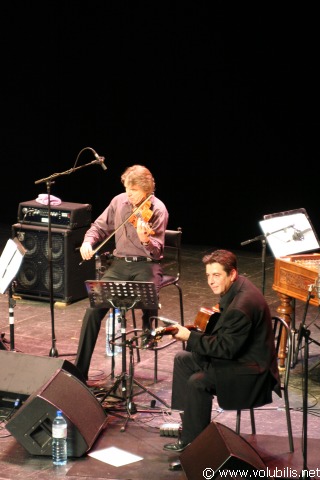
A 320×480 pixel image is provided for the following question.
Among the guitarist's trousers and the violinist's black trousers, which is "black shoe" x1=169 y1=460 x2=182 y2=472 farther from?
the violinist's black trousers

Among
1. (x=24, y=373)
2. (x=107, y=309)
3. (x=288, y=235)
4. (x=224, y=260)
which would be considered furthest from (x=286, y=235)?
(x=24, y=373)

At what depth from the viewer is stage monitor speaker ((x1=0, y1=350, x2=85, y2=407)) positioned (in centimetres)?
594

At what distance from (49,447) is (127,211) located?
223 centimetres

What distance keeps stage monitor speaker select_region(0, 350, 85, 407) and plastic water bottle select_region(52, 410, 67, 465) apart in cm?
53

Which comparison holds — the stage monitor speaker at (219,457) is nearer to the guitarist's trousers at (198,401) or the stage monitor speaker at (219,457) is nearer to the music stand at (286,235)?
the guitarist's trousers at (198,401)

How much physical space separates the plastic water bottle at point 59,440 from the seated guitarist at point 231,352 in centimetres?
71

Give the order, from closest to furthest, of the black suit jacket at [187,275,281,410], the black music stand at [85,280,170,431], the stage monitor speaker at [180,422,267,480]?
the stage monitor speaker at [180,422,267,480], the black suit jacket at [187,275,281,410], the black music stand at [85,280,170,431]

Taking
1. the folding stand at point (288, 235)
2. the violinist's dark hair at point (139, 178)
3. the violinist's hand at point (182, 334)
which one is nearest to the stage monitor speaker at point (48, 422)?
the violinist's hand at point (182, 334)

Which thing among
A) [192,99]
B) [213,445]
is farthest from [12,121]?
[213,445]

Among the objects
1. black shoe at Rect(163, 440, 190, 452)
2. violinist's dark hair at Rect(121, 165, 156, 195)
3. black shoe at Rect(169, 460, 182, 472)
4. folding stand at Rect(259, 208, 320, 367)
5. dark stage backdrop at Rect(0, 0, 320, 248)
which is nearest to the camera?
black shoe at Rect(169, 460, 182, 472)

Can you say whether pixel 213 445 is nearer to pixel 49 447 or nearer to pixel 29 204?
pixel 49 447

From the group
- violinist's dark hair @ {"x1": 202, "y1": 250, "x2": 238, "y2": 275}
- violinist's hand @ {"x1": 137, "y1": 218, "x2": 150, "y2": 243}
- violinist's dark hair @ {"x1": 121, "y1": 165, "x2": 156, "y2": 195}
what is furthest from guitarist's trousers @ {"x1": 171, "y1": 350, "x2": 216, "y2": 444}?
violinist's dark hair @ {"x1": 121, "y1": 165, "x2": 156, "y2": 195}

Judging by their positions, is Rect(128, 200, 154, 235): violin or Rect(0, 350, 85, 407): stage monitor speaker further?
Rect(128, 200, 154, 235): violin

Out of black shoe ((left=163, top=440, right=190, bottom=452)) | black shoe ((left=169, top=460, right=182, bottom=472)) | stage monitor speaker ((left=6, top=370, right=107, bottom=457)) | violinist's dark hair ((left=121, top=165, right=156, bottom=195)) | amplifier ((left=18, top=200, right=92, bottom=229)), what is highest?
violinist's dark hair ((left=121, top=165, right=156, bottom=195))
